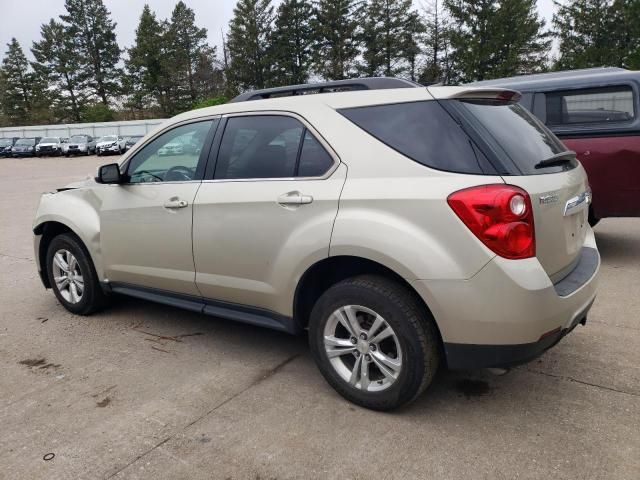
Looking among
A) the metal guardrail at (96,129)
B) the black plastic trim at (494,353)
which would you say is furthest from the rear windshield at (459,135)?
the metal guardrail at (96,129)

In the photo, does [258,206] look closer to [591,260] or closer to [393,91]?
[393,91]

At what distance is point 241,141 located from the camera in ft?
11.8

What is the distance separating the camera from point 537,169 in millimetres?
2857

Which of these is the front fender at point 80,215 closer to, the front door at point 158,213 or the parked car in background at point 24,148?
the front door at point 158,213

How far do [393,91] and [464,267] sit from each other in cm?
110

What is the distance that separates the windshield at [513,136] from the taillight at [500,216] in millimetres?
158

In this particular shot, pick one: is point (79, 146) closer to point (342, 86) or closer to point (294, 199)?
point (342, 86)

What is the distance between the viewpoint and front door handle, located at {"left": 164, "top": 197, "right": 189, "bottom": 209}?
12.3 ft

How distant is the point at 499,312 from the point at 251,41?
60.3 meters

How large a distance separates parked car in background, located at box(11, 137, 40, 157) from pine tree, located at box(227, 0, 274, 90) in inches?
942

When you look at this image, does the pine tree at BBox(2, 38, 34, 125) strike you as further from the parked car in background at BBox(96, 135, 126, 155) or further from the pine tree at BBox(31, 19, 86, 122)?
the parked car in background at BBox(96, 135, 126, 155)

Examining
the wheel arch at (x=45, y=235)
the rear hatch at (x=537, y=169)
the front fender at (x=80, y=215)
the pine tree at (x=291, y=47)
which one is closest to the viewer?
the rear hatch at (x=537, y=169)

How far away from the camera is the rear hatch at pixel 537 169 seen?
2705mm

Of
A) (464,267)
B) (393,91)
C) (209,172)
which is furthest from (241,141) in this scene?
(464,267)
